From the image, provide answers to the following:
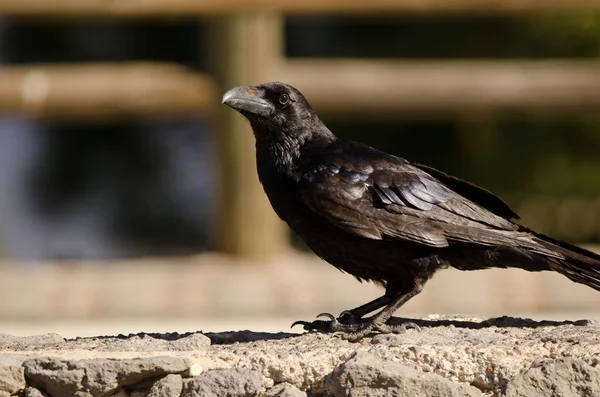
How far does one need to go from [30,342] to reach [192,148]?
32.4 feet

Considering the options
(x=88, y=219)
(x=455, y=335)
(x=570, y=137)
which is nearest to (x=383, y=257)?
(x=455, y=335)

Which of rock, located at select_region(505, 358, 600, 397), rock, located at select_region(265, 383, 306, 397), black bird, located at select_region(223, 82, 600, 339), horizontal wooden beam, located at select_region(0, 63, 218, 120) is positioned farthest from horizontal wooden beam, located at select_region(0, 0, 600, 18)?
rock, located at select_region(505, 358, 600, 397)

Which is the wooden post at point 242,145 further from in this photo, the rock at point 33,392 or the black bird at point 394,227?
the rock at point 33,392

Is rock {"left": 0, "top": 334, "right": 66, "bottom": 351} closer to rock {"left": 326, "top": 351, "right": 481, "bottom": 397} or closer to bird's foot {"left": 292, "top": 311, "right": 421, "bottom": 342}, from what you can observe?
bird's foot {"left": 292, "top": 311, "right": 421, "bottom": 342}

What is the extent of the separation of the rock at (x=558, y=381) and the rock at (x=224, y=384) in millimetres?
697

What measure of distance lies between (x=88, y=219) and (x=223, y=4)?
689cm

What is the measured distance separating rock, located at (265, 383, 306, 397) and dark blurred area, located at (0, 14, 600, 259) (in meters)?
7.30

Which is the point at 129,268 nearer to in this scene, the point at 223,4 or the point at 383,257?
the point at 223,4

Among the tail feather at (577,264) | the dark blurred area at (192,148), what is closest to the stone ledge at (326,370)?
the tail feather at (577,264)

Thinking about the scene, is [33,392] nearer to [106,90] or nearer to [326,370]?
[326,370]

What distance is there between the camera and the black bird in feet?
12.6

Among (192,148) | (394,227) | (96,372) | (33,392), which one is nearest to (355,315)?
(394,227)

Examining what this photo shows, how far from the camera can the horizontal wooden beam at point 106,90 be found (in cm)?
702

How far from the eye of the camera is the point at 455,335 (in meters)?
3.80
